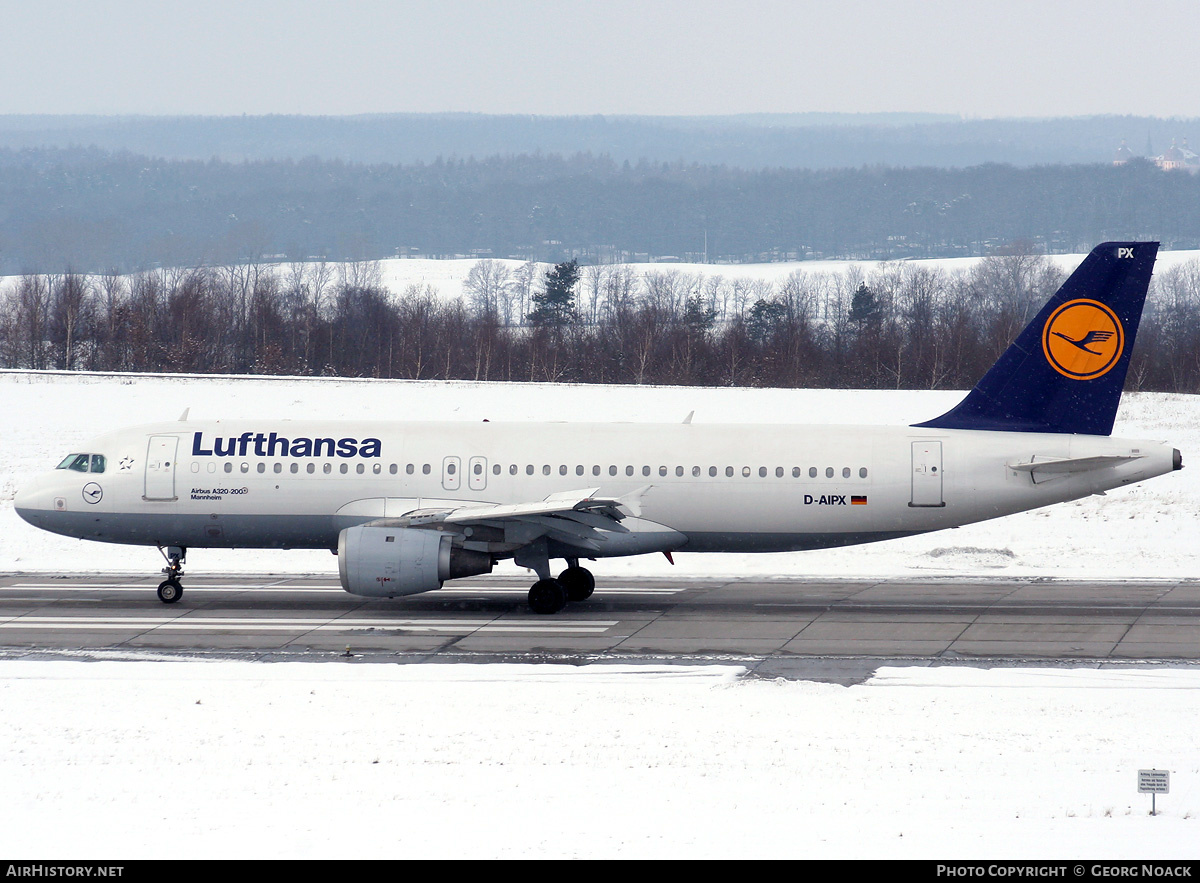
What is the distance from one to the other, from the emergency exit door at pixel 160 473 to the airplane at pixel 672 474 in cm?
4

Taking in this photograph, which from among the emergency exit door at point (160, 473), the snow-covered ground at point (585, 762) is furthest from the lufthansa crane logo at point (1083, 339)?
the emergency exit door at point (160, 473)

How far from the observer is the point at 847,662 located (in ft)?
67.2

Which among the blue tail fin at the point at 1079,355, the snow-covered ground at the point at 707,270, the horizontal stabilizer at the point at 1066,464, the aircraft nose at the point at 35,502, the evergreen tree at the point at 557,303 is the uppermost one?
the snow-covered ground at the point at 707,270

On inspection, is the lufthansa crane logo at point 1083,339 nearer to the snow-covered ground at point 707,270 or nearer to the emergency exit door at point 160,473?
the emergency exit door at point 160,473

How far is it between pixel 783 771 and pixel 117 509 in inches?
669

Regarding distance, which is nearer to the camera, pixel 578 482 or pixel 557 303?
pixel 578 482

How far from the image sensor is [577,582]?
2589cm

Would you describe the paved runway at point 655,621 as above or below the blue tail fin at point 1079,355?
below

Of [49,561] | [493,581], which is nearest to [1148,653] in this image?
[493,581]

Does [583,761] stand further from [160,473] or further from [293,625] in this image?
[160,473]

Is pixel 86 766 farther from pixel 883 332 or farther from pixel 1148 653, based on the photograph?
pixel 883 332

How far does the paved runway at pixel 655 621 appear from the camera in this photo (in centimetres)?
2122

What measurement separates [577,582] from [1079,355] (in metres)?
11.4

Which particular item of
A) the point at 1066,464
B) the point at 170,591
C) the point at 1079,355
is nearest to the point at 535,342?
the point at 170,591
